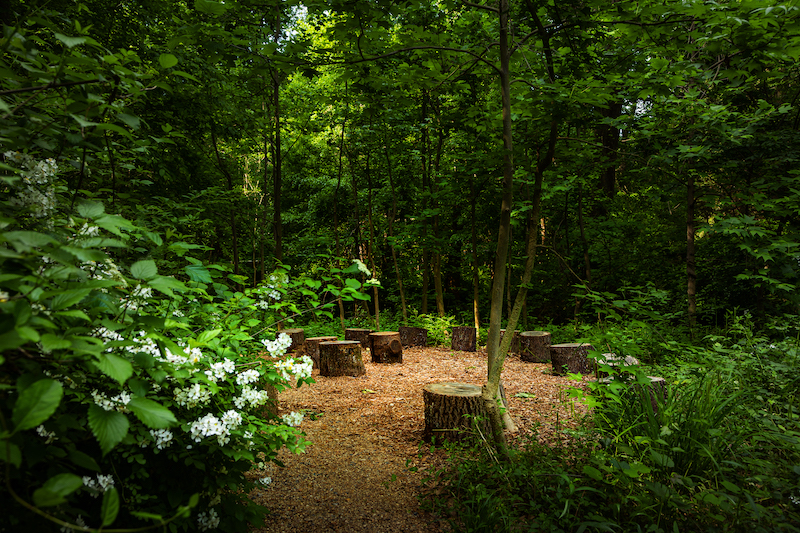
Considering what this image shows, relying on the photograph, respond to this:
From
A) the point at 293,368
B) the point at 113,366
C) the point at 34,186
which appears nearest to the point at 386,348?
the point at 293,368

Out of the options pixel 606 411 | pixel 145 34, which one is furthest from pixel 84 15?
pixel 606 411

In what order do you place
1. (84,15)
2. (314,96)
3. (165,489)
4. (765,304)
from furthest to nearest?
(314,96) → (765,304) → (84,15) → (165,489)

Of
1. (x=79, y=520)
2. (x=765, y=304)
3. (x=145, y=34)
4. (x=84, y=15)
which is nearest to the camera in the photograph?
(x=79, y=520)

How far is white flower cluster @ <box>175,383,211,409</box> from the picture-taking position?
1515 millimetres

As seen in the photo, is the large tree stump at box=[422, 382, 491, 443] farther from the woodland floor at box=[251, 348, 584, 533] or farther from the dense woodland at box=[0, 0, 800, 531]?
the dense woodland at box=[0, 0, 800, 531]

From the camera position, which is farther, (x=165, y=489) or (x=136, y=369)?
(x=165, y=489)

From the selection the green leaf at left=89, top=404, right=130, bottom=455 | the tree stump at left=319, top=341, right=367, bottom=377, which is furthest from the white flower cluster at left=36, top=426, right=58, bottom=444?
the tree stump at left=319, top=341, right=367, bottom=377

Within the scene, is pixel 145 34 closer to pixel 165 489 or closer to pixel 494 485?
pixel 165 489

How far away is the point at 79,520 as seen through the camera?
125 cm

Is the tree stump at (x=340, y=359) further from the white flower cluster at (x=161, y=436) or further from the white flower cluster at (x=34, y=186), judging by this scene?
the white flower cluster at (x=34, y=186)

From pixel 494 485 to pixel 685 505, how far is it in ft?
3.59

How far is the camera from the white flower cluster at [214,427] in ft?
4.86

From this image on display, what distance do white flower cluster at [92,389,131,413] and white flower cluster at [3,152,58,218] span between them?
0.65 m

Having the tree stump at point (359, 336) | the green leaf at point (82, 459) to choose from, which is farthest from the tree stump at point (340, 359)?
the green leaf at point (82, 459)
